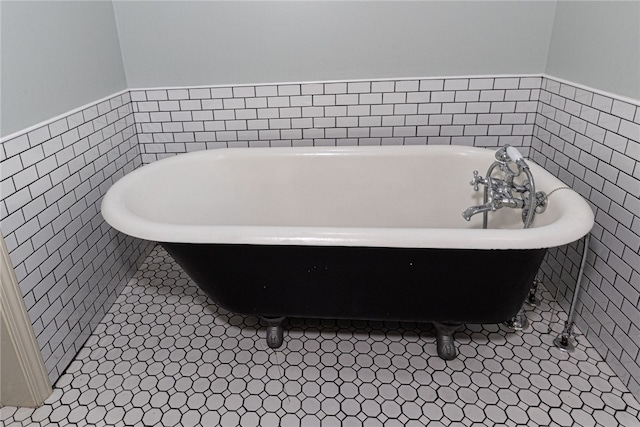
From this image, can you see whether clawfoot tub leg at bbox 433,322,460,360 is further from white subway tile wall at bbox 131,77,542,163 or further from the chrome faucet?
white subway tile wall at bbox 131,77,542,163

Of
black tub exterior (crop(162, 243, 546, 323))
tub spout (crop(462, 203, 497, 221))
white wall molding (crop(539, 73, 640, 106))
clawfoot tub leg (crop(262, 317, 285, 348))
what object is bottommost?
clawfoot tub leg (crop(262, 317, 285, 348))

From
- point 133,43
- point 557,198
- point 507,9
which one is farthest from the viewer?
point 133,43

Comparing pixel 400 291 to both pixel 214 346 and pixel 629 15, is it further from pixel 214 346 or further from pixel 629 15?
pixel 629 15

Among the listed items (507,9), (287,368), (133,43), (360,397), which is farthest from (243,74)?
(360,397)

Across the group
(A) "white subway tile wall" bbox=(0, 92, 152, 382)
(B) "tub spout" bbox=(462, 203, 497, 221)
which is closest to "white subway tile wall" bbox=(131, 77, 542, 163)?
(A) "white subway tile wall" bbox=(0, 92, 152, 382)

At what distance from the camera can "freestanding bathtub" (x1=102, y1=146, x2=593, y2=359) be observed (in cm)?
129

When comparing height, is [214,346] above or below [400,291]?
below

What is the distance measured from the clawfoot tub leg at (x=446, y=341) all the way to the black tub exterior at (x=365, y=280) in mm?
131

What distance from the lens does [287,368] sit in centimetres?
165

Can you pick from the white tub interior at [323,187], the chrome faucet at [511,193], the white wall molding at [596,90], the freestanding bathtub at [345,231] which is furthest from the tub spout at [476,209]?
the white wall molding at [596,90]

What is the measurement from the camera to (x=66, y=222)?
5.57 ft

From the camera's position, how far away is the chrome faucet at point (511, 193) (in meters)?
1.48

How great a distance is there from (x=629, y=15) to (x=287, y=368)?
166 cm

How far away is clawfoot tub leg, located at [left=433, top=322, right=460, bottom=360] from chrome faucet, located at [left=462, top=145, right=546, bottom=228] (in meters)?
0.41
